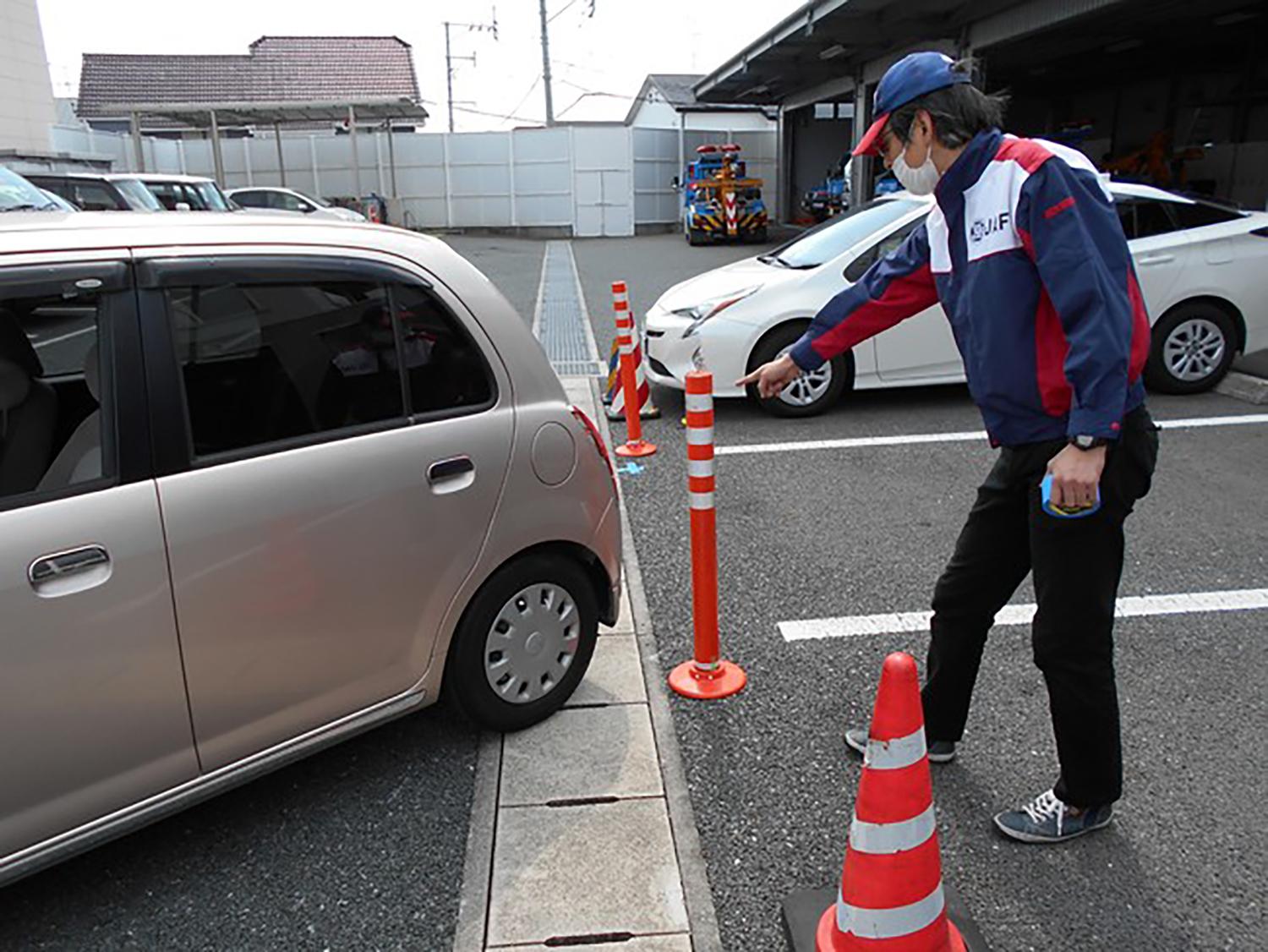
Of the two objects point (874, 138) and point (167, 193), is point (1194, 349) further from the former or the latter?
point (167, 193)

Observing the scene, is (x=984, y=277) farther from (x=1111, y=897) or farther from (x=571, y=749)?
(x=571, y=749)

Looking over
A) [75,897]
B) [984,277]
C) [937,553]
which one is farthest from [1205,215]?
[75,897]

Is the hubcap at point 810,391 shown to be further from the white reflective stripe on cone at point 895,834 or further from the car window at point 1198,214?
the white reflective stripe on cone at point 895,834

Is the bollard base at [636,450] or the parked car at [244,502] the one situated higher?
the parked car at [244,502]

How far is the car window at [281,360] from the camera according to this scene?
7.63ft

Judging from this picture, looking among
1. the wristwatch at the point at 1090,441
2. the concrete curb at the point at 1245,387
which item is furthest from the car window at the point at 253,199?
the wristwatch at the point at 1090,441

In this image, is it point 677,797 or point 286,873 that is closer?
point 286,873

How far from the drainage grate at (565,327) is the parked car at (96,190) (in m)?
5.49

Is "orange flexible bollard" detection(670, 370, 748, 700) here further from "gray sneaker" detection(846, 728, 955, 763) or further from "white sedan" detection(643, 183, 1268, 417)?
"white sedan" detection(643, 183, 1268, 417)

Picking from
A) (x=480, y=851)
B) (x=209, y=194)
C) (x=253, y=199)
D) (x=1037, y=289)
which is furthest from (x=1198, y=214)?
(x=253, y=199)

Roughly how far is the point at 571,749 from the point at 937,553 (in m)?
2.29

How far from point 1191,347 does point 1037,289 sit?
6.00 meters

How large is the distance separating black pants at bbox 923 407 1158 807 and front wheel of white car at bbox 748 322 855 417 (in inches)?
167

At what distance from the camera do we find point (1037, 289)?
85.9 inches
